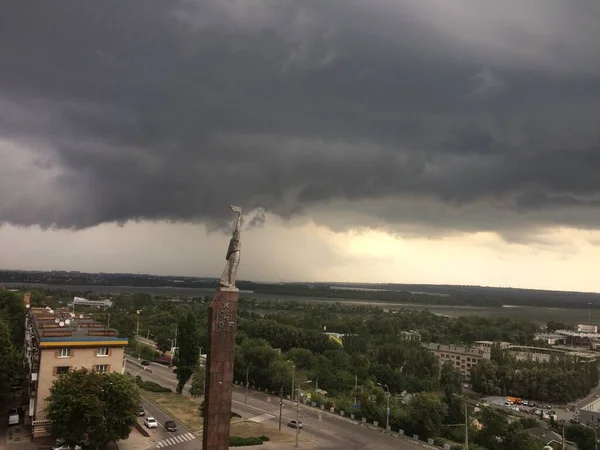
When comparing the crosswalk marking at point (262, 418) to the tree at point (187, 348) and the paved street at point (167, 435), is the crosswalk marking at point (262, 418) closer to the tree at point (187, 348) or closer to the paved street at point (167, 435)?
the paved street at point (167, 435)

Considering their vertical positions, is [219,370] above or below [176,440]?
above

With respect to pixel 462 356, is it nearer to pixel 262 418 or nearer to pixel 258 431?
pixel 262 418

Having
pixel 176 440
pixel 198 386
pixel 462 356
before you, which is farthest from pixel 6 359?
pixel 462 356

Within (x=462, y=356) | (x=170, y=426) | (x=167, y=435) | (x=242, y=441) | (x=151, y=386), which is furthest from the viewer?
(x=462, y=356)

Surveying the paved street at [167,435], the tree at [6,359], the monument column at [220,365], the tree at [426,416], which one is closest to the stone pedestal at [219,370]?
the monument column at [220,365]

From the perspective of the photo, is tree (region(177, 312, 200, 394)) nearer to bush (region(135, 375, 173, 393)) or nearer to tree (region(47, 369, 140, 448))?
bush (region(135, 375, 173, 393))

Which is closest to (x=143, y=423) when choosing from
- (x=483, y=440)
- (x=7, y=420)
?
(x=7, y=420)
